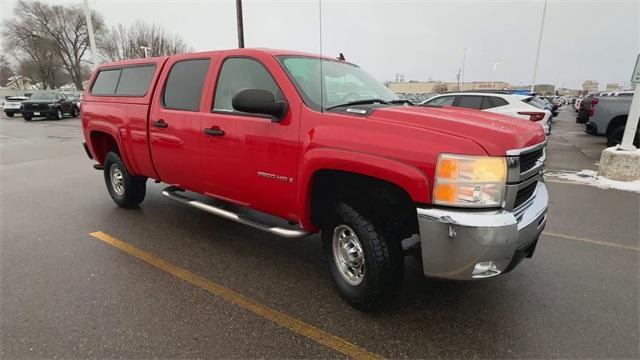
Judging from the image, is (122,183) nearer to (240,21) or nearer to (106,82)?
(106,82)

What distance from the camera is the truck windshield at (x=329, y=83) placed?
3039 millimetres

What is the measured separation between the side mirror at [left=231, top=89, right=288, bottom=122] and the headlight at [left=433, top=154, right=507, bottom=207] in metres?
1.30

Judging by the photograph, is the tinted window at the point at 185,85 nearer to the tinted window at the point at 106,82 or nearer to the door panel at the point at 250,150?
the door panel at the point at 250,150

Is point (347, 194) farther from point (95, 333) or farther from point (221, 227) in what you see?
point (221, 227)

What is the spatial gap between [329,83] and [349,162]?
1.04 meters

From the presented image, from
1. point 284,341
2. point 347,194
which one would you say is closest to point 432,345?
point 284,341

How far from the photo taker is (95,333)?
8.48 ft

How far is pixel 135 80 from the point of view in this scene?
15.4 ft

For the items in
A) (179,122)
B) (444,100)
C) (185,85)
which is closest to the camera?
(179,122)

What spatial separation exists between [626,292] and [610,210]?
2.77 m

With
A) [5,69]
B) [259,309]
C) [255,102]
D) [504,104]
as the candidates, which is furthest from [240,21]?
[5,69]

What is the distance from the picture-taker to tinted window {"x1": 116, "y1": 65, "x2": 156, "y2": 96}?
4.49 meters

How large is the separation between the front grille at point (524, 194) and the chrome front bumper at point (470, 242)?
0.17 meters

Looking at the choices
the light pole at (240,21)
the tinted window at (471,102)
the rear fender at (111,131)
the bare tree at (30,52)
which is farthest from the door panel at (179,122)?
the bare tree at (30,52)
